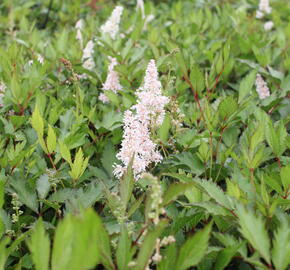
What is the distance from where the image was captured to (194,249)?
1087 millimetres

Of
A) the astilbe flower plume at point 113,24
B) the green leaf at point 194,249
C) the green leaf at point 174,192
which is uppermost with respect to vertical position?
the green leaf at point 174,192

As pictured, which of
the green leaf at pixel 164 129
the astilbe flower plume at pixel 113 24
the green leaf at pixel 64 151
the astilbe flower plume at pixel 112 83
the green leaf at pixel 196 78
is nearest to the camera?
the green leaf at pixel 64 151

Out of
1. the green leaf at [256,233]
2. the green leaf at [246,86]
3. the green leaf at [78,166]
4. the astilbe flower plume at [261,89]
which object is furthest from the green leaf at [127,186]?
the astilbe flower plume at [261,89]

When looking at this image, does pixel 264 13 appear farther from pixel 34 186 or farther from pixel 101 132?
pixel 34 186

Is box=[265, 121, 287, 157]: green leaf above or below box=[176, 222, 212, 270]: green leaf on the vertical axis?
below

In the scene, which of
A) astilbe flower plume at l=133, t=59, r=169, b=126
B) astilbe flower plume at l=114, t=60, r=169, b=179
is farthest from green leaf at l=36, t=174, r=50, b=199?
astilbe flower plume at l=133, t=59, r=169, b=126

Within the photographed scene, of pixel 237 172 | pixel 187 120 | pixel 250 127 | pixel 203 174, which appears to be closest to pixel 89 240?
pixel 237 172

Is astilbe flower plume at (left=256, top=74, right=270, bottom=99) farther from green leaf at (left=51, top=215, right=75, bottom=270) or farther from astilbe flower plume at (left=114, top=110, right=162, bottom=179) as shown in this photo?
green leaf at (left=51, top=215, right=75, bottom=270)

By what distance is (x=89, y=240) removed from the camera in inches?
33.3

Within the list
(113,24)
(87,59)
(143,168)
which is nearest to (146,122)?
(143,168)

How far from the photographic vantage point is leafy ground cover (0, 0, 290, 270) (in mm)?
1111

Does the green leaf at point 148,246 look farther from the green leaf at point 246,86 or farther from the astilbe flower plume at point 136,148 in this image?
the green leaf at point 246,86

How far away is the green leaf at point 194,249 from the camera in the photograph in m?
1.08

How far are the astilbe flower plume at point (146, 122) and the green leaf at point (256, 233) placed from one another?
565 mm
